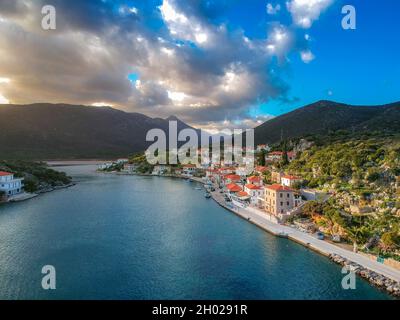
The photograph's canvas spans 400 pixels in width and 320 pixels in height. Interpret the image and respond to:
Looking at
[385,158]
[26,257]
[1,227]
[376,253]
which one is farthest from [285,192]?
[1,227]

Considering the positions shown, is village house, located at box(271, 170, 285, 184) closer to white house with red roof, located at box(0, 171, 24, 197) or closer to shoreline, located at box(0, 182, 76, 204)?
shoreline, located at box(0, 182, 76, 204)

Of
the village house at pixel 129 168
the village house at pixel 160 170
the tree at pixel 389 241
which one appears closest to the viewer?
the tree at pixel 389 241

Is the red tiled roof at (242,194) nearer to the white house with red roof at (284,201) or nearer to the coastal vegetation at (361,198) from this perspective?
the coastal vegetation at (361,198)

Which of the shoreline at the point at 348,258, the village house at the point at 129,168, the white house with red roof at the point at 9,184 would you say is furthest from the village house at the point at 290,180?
the village house at the point at 129,168

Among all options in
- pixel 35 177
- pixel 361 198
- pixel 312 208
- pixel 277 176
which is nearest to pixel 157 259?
pixel 312 208
